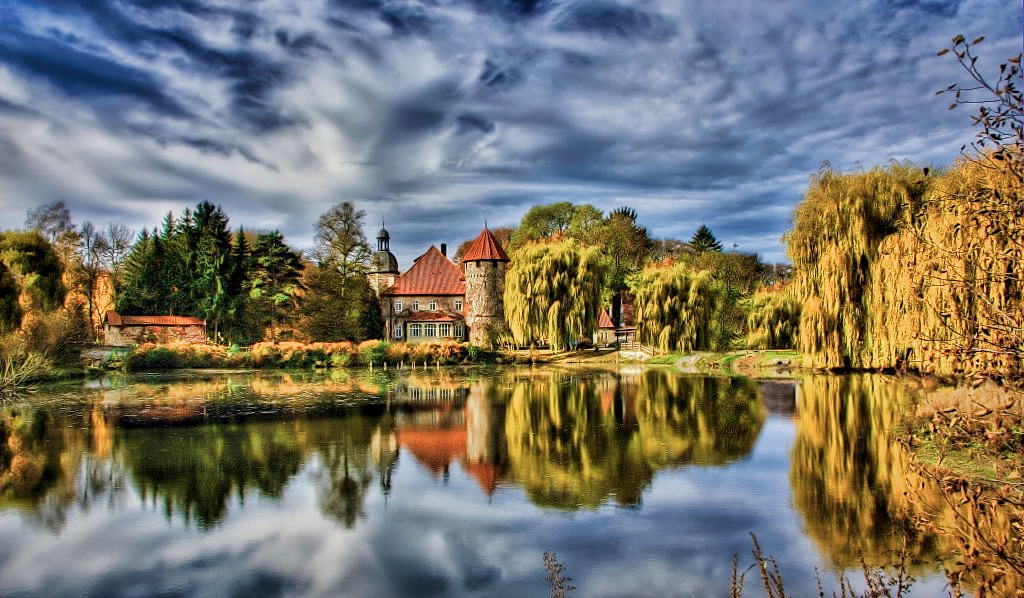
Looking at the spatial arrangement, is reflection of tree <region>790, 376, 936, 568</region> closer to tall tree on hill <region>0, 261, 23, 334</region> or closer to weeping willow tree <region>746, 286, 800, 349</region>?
weeping willow tree <region>746, 286, 800, 349</region>

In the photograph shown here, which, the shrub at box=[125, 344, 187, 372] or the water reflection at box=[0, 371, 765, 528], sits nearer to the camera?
the water reflection at box=[0, 371, 765, 528]

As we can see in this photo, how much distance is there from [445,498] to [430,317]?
1569 inches

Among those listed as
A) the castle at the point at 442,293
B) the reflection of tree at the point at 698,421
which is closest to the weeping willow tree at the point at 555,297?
the castle at the point at 442,293

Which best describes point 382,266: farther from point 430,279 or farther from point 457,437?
point 457,437

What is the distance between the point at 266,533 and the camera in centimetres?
954

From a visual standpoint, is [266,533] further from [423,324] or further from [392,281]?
[392,281]

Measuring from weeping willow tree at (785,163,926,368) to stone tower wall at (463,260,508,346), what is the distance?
24588mm

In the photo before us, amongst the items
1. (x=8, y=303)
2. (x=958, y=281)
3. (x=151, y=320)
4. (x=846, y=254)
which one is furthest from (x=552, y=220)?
(x=958, y=281)

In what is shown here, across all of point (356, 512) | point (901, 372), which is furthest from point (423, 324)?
point (901, 372)

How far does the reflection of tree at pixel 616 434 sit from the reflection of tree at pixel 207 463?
4.74 m

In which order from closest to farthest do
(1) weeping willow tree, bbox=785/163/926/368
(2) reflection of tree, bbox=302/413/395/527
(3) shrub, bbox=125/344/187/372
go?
(2) reflection of tree, bbox=302/413/395/527 < (1) weeping willow tree, bbox=785/163/926/368 < (3) shrub, bbox=125/344/187/372

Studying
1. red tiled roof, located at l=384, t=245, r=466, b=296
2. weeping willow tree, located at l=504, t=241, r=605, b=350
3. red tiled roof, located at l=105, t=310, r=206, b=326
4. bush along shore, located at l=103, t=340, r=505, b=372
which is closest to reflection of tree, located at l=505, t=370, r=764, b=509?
weeping willow tree, located at l=504, t=241, r=605, b=350

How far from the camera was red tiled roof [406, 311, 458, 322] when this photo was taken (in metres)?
50.6

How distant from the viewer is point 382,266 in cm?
5519
